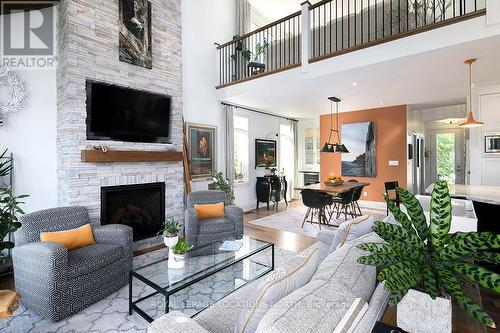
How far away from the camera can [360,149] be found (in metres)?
7.15

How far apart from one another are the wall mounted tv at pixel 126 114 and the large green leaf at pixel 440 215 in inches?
152

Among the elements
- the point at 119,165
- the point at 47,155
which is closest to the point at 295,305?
the point at 119,165

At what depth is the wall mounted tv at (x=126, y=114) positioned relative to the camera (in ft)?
11.4

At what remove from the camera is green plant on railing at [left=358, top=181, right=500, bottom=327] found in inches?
31.6

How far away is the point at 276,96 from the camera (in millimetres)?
5559

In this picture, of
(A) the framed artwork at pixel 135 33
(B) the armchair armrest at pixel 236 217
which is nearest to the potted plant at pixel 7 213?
(A) the framed artwork at pixel 135 33

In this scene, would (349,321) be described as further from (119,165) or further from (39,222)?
(119,165)

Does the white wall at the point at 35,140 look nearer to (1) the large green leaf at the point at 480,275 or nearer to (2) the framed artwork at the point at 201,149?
(2) the framed artwork at the point at 201,149

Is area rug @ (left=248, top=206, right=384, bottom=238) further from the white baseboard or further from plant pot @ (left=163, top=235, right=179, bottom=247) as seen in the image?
plant pot @ (left=163, top=235, right=179, bottom=247)

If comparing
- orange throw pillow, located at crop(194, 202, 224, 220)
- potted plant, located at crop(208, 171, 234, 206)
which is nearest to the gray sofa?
orange throw pillow, located at crop(194, 202, 224, 220)

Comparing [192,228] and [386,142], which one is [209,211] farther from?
[386,142]

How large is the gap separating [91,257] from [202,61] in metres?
4.49

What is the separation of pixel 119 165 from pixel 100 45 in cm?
171

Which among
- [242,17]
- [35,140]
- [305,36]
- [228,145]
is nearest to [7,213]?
[35,140]
